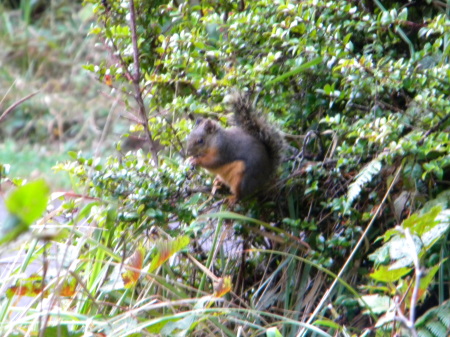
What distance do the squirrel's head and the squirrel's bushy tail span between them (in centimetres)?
20

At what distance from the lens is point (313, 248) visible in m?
2.44

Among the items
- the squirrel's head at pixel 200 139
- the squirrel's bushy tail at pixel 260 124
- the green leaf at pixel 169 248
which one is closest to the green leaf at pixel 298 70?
the squirrel's bushy tail at pixel 260 124

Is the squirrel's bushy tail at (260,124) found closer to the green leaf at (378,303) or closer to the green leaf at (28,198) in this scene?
the green leaf at (378,303)

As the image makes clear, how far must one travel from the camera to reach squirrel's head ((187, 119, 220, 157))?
2.78m

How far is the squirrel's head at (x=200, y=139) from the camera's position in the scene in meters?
2.78

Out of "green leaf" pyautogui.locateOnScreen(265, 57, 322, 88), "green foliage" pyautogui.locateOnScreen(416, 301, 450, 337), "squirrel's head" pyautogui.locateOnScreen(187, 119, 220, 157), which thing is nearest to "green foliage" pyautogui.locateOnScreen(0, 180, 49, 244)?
"green foliage" pyautogui.locateOnScreen(416, 301, 450, 337)

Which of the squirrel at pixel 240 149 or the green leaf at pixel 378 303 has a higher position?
the squirrel at pixel 240 149

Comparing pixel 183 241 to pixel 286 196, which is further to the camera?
pixel 286 196

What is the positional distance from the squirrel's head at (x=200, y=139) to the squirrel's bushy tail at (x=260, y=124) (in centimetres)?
20

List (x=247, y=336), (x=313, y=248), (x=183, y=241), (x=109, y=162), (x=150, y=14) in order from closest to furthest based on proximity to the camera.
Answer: (x=183, y=241) < (x=247, y=336) < (x=313, y=248) < (x=109, y=162) < (x=150, y=14)

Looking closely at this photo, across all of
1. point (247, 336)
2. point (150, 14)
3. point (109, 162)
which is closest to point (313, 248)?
point (247, 336)

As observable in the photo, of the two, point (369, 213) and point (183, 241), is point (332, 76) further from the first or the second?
point (183, 241)

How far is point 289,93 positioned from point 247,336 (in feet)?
3.02

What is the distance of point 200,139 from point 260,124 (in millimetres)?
279
